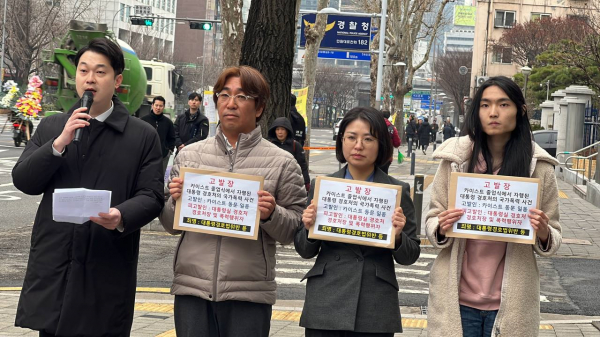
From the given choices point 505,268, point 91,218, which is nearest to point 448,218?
point 505,268

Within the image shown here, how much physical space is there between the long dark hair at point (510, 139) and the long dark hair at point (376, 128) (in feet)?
1.25

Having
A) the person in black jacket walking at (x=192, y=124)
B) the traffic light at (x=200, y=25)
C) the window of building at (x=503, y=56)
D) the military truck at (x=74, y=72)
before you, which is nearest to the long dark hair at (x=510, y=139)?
the person in black jacket walking at (x=192, y=124)

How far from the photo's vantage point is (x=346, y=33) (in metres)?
26.9

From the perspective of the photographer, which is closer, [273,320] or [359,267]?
[359,267]

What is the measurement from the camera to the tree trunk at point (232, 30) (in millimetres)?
17500

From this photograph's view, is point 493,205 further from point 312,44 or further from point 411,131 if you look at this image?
point 411,131

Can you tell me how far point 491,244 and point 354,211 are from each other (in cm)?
65

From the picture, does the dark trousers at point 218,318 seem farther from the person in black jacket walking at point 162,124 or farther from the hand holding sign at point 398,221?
the person in black jacket walking at point 162,124

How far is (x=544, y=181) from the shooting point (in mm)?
4328

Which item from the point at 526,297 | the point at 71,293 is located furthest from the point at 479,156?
the point at 71,293

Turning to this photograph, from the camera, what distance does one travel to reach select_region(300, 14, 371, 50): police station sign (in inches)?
1022

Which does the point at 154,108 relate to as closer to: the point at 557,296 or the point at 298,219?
the point at 557,296

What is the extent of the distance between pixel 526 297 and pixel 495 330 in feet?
0.67

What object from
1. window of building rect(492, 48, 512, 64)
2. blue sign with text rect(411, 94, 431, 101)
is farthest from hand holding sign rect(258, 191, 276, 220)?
blue sign with text rect(411, 94, 431, 101)
